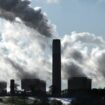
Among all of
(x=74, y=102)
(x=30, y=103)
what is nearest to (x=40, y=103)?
(x=30, y=103)

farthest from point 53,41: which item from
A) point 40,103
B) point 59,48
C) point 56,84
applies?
point 40,103

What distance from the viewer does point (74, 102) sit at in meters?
94.2

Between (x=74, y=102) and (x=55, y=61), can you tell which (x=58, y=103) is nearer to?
(x=74, y=102)

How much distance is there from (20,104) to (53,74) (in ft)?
328

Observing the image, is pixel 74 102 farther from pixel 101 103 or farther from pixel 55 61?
pixel 55 61

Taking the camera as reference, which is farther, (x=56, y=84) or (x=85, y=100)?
(x=56, y=84)

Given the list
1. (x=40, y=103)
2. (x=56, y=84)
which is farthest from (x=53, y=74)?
(x=40, y=103)

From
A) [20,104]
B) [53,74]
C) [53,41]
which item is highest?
[53,41]

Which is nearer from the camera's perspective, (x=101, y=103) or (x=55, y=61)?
(x=101, y=103)

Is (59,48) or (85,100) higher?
(59,48)

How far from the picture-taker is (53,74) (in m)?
197

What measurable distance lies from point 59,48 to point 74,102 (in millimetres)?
99927

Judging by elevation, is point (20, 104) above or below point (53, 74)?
below

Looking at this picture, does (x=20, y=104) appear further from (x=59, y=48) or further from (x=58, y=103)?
(x=59, y=48)
